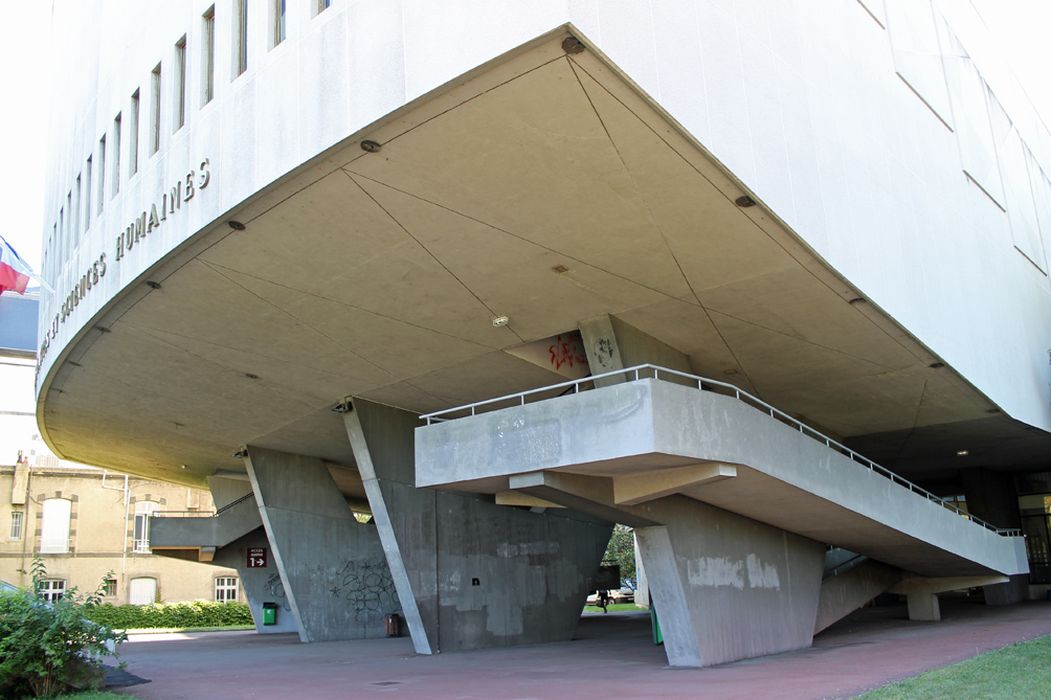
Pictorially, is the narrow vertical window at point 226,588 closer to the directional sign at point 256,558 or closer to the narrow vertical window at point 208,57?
the directional sign at point 256,558

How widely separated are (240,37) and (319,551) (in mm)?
20166

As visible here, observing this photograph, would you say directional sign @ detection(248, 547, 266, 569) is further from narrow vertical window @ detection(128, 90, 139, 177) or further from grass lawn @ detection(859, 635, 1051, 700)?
grass lawn @ detection(859, 635, 1051, 700)

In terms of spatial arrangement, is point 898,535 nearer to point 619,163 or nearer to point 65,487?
point 619,163

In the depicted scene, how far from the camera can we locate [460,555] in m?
23.7

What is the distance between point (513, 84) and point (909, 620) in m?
22.1

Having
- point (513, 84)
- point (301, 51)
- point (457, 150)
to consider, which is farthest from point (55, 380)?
point (513, 84)

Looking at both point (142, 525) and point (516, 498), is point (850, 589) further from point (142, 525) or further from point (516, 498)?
point (142, 525)

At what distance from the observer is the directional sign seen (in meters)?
37.1

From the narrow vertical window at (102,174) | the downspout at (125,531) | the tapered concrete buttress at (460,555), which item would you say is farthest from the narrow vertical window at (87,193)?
the downspout at (125,531)

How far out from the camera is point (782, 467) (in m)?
15.9

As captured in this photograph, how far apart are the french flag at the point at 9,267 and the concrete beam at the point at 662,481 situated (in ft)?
43.2

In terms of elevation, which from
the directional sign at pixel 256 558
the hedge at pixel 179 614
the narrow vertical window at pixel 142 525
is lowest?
the hedge at pixel 179 614

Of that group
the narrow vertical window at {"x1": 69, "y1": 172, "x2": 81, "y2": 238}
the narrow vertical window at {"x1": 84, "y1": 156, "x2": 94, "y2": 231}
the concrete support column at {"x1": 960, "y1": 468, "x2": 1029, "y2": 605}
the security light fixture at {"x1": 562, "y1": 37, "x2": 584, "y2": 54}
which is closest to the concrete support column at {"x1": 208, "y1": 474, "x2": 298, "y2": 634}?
the narrow vertical window at {"x1": 69, "y1": 172, "x2": 81, "y2": 238}

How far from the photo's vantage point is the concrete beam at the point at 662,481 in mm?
14766
